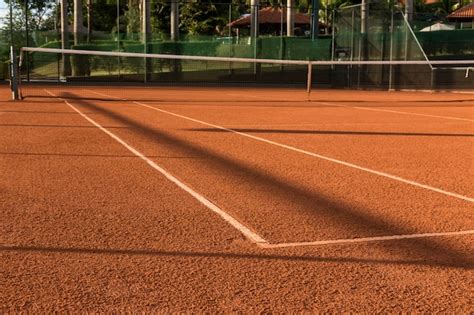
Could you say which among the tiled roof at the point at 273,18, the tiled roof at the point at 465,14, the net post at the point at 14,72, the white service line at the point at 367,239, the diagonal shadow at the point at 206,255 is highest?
the tiled roof at the point at 273,18

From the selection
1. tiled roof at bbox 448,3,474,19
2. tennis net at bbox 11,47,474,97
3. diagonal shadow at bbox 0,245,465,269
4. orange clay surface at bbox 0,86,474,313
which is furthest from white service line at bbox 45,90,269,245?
tiled roof at bbox 448,3,474,19

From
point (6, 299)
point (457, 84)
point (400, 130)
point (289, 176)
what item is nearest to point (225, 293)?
point (6, 299)

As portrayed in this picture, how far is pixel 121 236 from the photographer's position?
4180mm

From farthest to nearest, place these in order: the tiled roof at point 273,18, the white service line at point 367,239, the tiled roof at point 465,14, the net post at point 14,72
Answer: the tiled roof at point 273,18
the tiled roof at point 465,14
the net post at point 14,72
the white service line at point 367,239

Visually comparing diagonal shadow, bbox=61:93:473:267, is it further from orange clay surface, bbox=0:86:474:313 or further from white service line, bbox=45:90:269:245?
white service line, bbox=45:90:269:245

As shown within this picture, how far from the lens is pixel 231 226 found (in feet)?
14.6

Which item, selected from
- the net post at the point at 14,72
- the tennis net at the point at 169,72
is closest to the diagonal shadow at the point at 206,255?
the net post at the point at 14,72

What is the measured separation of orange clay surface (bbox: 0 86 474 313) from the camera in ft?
10.4

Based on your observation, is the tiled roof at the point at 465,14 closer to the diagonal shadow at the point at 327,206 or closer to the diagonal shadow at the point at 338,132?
the diagonal shadow at the point at 338,132

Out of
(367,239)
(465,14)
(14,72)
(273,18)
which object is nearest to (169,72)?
(14,72)

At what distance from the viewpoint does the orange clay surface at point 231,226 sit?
10.4 feet

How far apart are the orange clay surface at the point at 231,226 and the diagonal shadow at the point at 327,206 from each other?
0.06ft

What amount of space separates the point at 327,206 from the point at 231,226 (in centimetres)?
103

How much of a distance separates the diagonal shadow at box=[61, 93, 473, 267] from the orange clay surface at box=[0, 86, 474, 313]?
0.02m
